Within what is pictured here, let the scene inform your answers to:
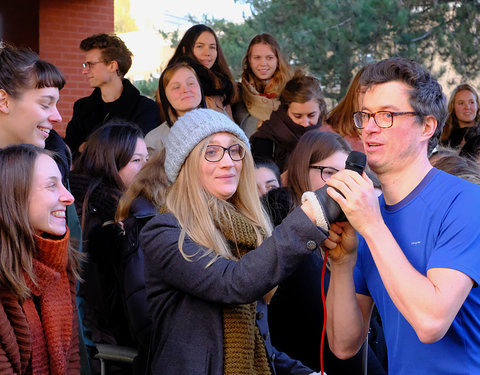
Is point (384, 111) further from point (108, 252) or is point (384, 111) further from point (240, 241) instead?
point (108, 252)

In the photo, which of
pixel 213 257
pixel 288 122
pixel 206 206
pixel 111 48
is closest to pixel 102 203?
pixel 206 206

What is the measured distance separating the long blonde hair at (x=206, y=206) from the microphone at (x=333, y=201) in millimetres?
550

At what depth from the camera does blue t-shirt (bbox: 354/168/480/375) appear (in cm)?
212

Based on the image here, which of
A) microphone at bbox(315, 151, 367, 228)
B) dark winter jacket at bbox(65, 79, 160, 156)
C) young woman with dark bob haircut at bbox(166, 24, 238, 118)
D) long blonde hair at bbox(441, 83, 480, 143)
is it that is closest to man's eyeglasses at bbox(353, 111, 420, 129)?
microphone at bbox(315, 151, 367, 228)

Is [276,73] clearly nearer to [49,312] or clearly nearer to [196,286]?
[49,312]

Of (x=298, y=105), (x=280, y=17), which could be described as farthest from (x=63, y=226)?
(x=280, y=17)

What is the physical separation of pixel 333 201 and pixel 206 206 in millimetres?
770

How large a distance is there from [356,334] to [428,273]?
1.72ft

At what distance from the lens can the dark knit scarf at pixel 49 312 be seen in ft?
9.27

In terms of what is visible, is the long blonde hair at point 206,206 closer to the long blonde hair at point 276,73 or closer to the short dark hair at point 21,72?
the short dark hair at point 21,72

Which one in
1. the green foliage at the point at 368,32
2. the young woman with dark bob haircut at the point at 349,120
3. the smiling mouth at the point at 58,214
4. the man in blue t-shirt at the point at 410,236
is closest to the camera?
the man in blue t-shirt at the point at 410,236

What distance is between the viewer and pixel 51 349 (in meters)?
2.87

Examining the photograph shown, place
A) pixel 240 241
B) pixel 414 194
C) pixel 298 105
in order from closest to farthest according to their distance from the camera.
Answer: pixel 414 194
pixel 240 241
pixel 298 105

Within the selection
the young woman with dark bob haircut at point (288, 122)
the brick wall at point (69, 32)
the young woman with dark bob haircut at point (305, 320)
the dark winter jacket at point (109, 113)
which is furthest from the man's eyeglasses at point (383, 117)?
the brick wall at point (69, 32)
